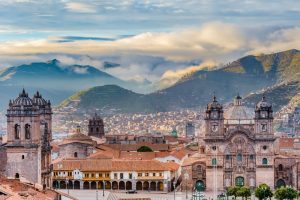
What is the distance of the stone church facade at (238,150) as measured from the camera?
4397 inches

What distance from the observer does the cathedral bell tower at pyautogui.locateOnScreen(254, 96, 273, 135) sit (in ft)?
366

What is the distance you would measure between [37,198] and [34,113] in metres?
32.6

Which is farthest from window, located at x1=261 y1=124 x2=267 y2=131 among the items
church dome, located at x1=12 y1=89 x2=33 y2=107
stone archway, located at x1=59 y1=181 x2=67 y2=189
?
church dome, located at x1=12 y1=89 x2=33 y2=107

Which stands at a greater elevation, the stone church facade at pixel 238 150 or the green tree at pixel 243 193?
the stone church facade at pixel 238 150

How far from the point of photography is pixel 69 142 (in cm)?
13962

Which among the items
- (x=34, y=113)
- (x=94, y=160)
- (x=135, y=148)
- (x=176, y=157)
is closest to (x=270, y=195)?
(x=34, y=113)

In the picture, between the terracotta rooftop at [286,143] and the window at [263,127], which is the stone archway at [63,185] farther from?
the terracotta rooftop at [286,143]

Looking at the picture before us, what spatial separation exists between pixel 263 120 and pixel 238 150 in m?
4.77

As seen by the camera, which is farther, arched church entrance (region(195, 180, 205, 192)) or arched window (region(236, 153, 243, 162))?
arched window (region(236, 153, 243, 162))

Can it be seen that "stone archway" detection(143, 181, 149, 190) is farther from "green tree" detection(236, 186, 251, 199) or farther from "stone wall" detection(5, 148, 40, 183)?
"stone wall" detection(5, 148, 40, 183)

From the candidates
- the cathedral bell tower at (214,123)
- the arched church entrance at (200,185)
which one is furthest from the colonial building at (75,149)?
the cathedral bell tower at (214,123)

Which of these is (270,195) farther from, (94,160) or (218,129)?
(94,160)

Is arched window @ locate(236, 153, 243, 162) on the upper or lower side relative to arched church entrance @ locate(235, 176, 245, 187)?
upper

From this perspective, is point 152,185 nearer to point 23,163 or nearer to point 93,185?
point 93,185
